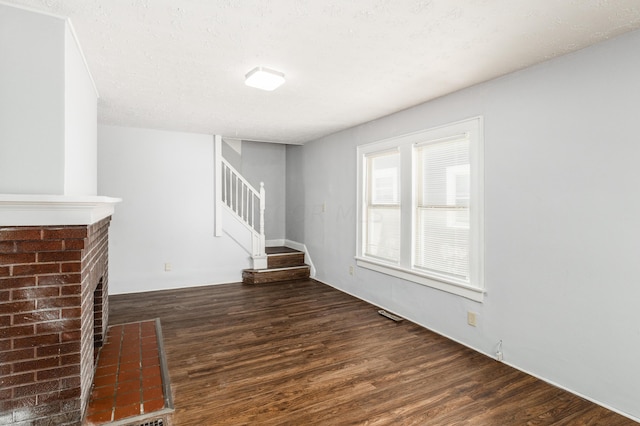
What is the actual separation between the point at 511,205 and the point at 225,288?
13.5 feet

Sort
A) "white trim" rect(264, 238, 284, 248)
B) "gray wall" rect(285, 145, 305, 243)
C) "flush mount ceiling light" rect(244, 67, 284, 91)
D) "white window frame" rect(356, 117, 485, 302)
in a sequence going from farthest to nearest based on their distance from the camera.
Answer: "white trim" rect(264, 238, 284, 248), "gray wall" rect(285, 145, 305, 243), "white window frame" rect(356, 117, 485, 302), "flush mount ceiling light" rect(244, 67, 284, 91)

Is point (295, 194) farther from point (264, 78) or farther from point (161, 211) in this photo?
point (264, 78)

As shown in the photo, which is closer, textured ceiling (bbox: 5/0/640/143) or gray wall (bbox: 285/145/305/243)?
textured ceiling (bbox: 5/0/640/143)

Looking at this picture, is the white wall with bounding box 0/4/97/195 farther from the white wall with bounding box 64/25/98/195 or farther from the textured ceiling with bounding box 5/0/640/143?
the textured ceiling with bounding box 5/0/640/143

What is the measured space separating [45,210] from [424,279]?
3267 millimetres

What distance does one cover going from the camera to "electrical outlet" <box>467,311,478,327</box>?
3084mm

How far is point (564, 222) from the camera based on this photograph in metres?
2.45

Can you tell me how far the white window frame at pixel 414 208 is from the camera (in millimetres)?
3047

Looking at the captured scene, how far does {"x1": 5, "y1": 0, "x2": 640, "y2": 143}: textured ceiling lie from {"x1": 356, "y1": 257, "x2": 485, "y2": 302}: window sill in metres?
1.87

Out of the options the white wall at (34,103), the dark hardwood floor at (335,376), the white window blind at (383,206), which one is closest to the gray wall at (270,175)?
the white window blind at (383,206)

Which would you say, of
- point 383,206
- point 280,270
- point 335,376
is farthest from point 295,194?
point 335,376

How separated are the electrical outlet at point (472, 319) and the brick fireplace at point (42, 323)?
305 centimetres

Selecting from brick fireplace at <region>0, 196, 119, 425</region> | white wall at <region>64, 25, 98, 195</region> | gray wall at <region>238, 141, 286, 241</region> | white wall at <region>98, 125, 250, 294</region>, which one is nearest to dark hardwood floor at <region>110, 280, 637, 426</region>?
brick fireplace at <region>0, 196, 119, 425</region>

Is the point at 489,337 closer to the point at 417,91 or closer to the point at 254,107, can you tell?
the point at 417,91
